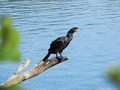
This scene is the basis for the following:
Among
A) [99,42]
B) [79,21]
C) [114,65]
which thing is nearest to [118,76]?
[114,65]

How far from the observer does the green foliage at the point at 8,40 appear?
2.47ft

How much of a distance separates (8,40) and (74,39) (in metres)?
32.5

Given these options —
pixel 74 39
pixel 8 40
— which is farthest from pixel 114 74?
pixel 74 39

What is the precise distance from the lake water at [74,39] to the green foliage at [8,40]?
8464 millimetres

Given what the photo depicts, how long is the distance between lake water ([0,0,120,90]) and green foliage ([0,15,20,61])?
8464 millimetres

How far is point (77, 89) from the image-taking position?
19656 millimetres

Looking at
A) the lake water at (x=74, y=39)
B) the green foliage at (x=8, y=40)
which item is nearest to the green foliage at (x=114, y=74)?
the green foliage at (x=8, y=40)

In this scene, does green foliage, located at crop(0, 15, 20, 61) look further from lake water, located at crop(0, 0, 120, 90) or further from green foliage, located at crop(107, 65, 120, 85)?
lake water, located at crop(0, 0, 120, 90)

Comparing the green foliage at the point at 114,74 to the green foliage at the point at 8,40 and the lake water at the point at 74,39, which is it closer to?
the green foliage at the point at 8,40

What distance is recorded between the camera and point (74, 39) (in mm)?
33250

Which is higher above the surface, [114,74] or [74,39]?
[114,74]

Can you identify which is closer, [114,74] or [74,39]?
[114,74]

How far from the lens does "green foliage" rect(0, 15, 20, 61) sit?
0.75 metres

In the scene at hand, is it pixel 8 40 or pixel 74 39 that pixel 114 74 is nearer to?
pixel 8 40
